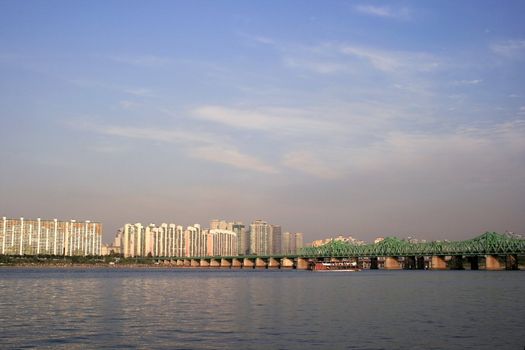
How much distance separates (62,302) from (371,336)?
123 feet

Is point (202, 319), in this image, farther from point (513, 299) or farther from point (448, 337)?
point (513, 299)

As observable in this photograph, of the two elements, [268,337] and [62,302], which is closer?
[268,337]

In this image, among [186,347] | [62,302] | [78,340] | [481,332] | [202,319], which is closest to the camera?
[186,347]

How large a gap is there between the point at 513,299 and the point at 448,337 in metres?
34.0

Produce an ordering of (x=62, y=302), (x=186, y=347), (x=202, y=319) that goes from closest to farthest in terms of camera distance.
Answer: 1. (x=186, y=347)
2. (x=202, y=319)
3. (x=62, y=302)

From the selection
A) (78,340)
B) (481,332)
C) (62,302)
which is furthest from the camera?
Result: (62,302)

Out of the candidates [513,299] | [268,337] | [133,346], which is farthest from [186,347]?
[513,299]

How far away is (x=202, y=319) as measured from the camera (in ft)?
154

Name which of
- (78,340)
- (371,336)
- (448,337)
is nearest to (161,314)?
(78,340)

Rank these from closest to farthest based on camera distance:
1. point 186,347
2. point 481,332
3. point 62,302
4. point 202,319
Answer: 1. point 186,347
2. point 481,332
3. point 202,319
4. point 62,302

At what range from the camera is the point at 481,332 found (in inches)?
1582

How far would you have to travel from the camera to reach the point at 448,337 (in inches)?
1491

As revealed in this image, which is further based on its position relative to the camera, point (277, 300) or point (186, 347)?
point (277, 300)

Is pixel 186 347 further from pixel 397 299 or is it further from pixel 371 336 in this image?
pixel 397 299
